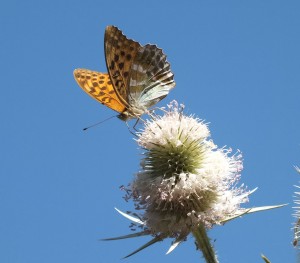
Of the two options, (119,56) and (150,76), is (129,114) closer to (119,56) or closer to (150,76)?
(150,76)

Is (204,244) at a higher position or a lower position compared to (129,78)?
lower

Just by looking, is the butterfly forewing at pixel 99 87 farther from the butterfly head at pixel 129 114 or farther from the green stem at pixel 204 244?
the green stem at pixel 204 244

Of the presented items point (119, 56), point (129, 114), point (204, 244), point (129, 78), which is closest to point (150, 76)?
point (129, 78)

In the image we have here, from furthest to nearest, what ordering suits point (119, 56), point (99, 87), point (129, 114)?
1. point (99, 87)
2. point (119, 56)
3. point (129, 114)

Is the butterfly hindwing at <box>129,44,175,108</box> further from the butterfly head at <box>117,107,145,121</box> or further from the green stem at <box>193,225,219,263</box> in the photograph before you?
the green stem at <box>193,225,219,263</box>

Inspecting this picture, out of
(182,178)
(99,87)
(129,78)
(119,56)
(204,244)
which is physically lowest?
(204,244)

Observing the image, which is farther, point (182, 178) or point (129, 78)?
point (129, 78)

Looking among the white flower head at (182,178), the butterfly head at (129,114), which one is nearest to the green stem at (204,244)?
the white flower head at (182,178)

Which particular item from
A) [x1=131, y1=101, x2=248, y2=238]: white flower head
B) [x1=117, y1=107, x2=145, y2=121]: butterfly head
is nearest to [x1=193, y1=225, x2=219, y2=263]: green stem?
[x1=131, y1=101, x2=248, y2=238]: white flower head

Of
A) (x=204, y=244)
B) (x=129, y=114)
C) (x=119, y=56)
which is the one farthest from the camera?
(x=119, y=56)
